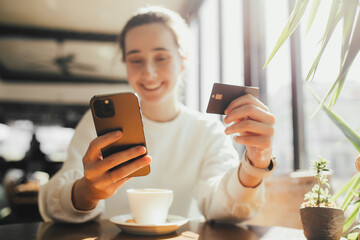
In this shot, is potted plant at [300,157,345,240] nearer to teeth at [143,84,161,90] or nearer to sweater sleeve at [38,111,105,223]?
sweater sleeve at [38,111,105,223]

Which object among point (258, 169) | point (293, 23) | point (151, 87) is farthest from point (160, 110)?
point (293, 23)

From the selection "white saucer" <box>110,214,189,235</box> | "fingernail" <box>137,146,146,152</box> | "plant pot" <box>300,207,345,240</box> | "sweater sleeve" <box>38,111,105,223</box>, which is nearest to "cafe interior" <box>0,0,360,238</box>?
"plant pot" <box>300,207,345,240</box>

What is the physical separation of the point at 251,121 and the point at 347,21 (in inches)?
13.1

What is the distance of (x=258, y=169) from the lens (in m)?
0.92

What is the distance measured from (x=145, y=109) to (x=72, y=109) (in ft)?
27.0

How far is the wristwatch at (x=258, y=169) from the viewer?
92cm

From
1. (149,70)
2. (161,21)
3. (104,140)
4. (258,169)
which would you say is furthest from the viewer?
(161,21)

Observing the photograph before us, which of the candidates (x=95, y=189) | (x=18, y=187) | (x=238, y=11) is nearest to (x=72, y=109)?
(x=18, y=187)

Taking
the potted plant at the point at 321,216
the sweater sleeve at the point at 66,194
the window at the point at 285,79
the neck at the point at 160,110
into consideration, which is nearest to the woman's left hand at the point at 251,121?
the potted plant at the point at 321,216

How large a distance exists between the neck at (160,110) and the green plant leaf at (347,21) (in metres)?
1.05

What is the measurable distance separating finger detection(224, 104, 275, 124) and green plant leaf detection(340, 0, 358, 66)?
28 centimetres

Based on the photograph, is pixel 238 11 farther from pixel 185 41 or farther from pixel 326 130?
pixel 326 130

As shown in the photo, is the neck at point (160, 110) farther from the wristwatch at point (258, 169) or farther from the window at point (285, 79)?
the wristwatch at point (258, 169)

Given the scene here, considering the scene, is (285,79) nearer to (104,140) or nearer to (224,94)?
(224,94)
